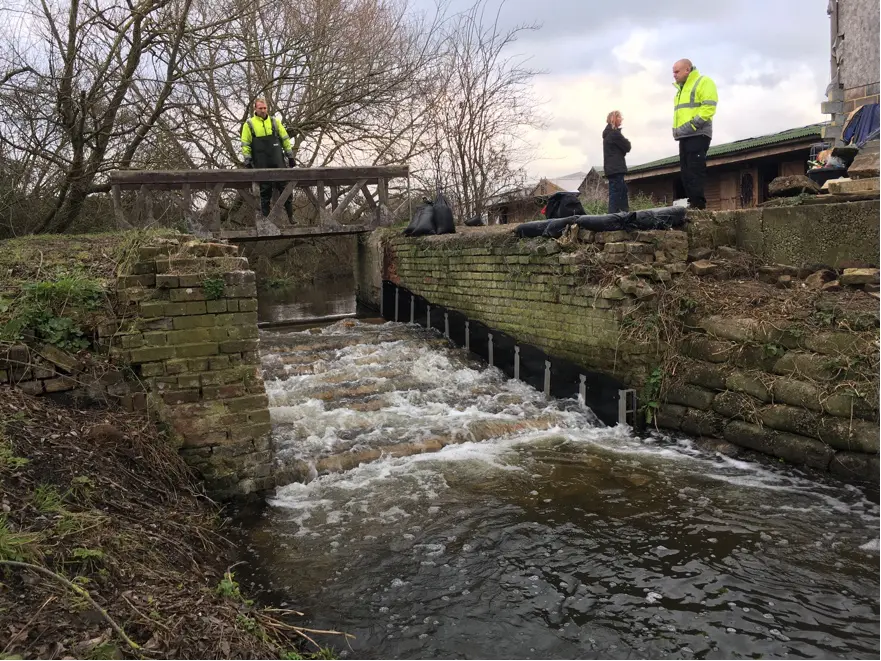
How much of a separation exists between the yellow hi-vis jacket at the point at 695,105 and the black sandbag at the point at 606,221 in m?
1.26

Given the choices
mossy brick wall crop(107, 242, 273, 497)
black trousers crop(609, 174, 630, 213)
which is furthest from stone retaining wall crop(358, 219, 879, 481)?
mossy brick wall crop(107, 242, 273, 497)

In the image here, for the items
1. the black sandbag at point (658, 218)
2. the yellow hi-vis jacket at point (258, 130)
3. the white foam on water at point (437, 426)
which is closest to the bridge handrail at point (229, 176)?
the yellow hi-vis jacket at point (258, 130)

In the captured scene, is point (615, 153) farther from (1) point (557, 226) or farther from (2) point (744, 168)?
(2) point (744, 168)

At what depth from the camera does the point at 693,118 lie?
22.9 feet

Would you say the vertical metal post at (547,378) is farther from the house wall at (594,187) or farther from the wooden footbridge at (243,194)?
the house wall at (594,187)

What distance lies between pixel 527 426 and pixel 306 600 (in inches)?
139

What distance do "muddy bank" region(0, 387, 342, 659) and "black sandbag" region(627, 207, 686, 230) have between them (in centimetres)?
536

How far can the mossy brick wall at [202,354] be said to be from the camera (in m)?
4.36

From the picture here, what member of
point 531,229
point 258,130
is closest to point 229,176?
point 258,130

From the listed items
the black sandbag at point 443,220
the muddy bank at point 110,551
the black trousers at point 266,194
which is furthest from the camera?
the black sandbag at point 443,220

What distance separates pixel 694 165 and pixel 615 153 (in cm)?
146

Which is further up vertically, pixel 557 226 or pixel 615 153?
pixel 615 153

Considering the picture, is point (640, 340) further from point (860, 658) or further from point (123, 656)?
point (123, 656)

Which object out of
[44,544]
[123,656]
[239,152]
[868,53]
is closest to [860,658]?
[123,656]
